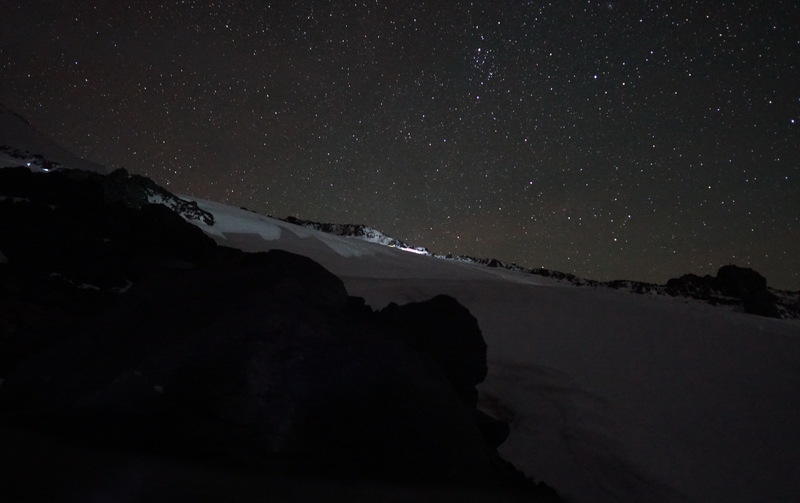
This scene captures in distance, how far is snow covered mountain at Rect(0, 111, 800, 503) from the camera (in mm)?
4070

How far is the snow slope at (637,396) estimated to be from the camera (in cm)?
409

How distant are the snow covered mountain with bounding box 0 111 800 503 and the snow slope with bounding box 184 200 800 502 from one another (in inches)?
0.6

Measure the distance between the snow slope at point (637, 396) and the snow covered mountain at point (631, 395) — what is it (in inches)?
0.6

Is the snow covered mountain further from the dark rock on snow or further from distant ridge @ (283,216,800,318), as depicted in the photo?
distant ridge @ (283,216,800,318)

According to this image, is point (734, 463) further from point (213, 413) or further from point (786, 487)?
point (213, 413)

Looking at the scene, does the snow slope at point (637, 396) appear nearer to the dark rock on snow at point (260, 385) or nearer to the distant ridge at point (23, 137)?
the dark rock on snow at point (260, 385)

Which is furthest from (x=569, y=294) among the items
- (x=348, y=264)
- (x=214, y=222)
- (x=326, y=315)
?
(x=214, y=222)

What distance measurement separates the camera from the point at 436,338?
15.8ft

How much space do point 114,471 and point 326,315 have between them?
1.65 metres

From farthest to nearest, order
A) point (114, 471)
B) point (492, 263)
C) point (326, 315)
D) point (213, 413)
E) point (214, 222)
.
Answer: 1. point (492, 263)
2. point (214, 222)
3. point (326, 315)
4. point (213, 413)
5. point (114, 471)

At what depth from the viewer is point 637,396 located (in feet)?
18.9

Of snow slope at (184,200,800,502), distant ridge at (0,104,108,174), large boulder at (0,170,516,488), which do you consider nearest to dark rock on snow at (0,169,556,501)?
large boulder at (0,170,516,488)

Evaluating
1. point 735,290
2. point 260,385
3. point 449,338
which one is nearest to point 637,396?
point 449,338

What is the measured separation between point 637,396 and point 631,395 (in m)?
0.07
